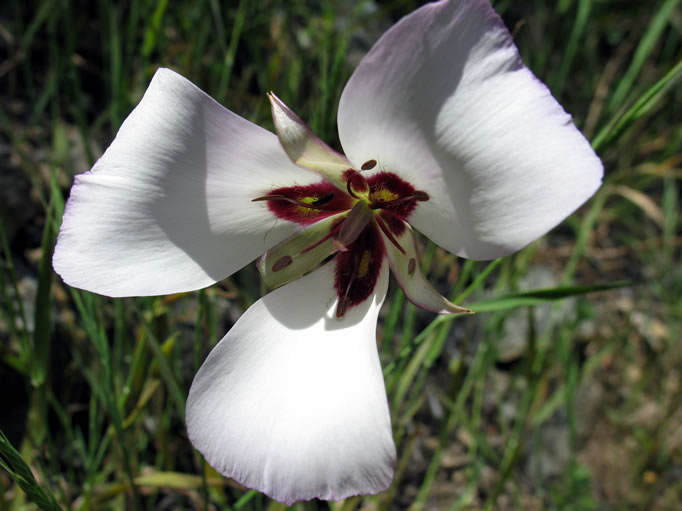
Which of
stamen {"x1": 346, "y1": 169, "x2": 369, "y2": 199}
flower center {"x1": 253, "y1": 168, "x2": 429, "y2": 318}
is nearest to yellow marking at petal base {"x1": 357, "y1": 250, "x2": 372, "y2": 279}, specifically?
flower center {"x1": 253, "y1": 168, "x2": 429, "y2": 318}

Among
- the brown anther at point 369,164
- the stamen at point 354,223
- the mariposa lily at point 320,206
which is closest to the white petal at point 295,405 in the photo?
the mariposa lily at point 320,206

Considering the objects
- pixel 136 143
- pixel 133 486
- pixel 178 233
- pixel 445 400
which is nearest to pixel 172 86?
pixel 136 143

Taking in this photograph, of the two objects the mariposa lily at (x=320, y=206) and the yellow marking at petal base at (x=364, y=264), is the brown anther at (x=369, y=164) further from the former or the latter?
the yellow marking at petal base at (x=364, y=264)

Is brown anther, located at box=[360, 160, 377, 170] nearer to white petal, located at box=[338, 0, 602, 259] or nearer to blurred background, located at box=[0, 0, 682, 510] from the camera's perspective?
white petal, located at box=[338, 0, 602, 259]

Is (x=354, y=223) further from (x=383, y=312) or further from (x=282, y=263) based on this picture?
(x=383, y=312)

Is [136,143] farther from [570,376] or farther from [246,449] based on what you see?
[570,376]
